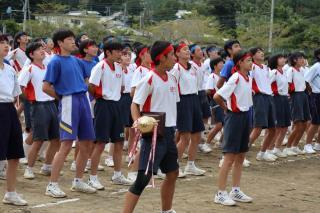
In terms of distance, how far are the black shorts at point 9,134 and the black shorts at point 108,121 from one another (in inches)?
59.9

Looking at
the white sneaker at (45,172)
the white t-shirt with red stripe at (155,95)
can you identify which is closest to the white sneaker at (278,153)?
the white sneaker at (45,172)

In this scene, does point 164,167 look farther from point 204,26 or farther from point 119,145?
point 204,26

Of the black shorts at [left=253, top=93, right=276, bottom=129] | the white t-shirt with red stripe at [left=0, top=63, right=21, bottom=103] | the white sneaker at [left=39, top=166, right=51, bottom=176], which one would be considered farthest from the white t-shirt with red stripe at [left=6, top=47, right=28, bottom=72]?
the black shorts at [left=253, top=93, right=276, bottom=129]

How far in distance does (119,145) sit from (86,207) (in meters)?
1.68

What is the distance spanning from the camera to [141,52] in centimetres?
1105

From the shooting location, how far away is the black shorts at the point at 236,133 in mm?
8102

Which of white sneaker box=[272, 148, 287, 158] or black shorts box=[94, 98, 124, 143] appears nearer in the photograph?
black shorts box=[94, 98, 124, 143]

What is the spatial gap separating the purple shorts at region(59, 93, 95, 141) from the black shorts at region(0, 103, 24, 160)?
68cm

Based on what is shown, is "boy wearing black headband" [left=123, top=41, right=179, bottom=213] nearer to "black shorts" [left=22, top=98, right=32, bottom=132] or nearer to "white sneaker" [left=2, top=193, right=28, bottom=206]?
"white sneaker" [left=2, top=193, right=28, bottom=206]

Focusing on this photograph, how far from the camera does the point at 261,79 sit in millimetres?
11367

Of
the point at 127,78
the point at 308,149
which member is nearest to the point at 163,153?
the point at 127,78

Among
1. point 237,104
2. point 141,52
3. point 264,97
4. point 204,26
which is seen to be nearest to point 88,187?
point 237,104

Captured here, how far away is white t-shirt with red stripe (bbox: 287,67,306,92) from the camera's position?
12852 mm

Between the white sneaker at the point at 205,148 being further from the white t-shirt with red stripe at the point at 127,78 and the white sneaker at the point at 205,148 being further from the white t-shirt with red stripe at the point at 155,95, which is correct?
the white t-shirt with red stripe at the point at 155,95
